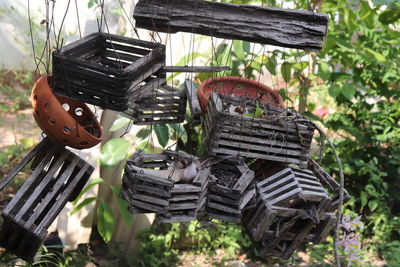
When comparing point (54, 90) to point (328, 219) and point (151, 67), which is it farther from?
point (328, 219)

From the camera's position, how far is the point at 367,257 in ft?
11.1

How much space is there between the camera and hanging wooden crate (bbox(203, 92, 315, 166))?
1.33m

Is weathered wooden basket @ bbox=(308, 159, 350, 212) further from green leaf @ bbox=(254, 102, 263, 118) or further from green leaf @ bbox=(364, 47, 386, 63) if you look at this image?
green leaf @ bbox=(364, 47, 386, 63)

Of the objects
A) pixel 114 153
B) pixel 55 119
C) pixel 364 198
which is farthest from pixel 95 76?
pixel 364 198

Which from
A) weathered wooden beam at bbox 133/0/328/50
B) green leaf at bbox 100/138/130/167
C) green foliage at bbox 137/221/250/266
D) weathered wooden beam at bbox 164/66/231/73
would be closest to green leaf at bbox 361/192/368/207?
green foliage at bbox 137/221/250/266

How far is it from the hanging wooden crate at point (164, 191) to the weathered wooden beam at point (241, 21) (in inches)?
13.5

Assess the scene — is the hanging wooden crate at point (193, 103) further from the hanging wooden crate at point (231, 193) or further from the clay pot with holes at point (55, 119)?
the clay pot with holes at point (55, 119)

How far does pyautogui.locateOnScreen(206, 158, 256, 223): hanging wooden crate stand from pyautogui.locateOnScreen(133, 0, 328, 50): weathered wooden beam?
0.36 meters

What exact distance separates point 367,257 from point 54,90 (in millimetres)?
2824

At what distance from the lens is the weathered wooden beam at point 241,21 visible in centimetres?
119

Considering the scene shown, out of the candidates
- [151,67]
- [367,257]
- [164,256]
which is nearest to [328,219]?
[151,67]

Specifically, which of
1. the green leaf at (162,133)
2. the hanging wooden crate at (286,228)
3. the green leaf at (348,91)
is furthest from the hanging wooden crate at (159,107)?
the green leaf at (348,91)

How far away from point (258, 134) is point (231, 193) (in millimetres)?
181

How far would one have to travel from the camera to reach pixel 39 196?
130 centimetres
